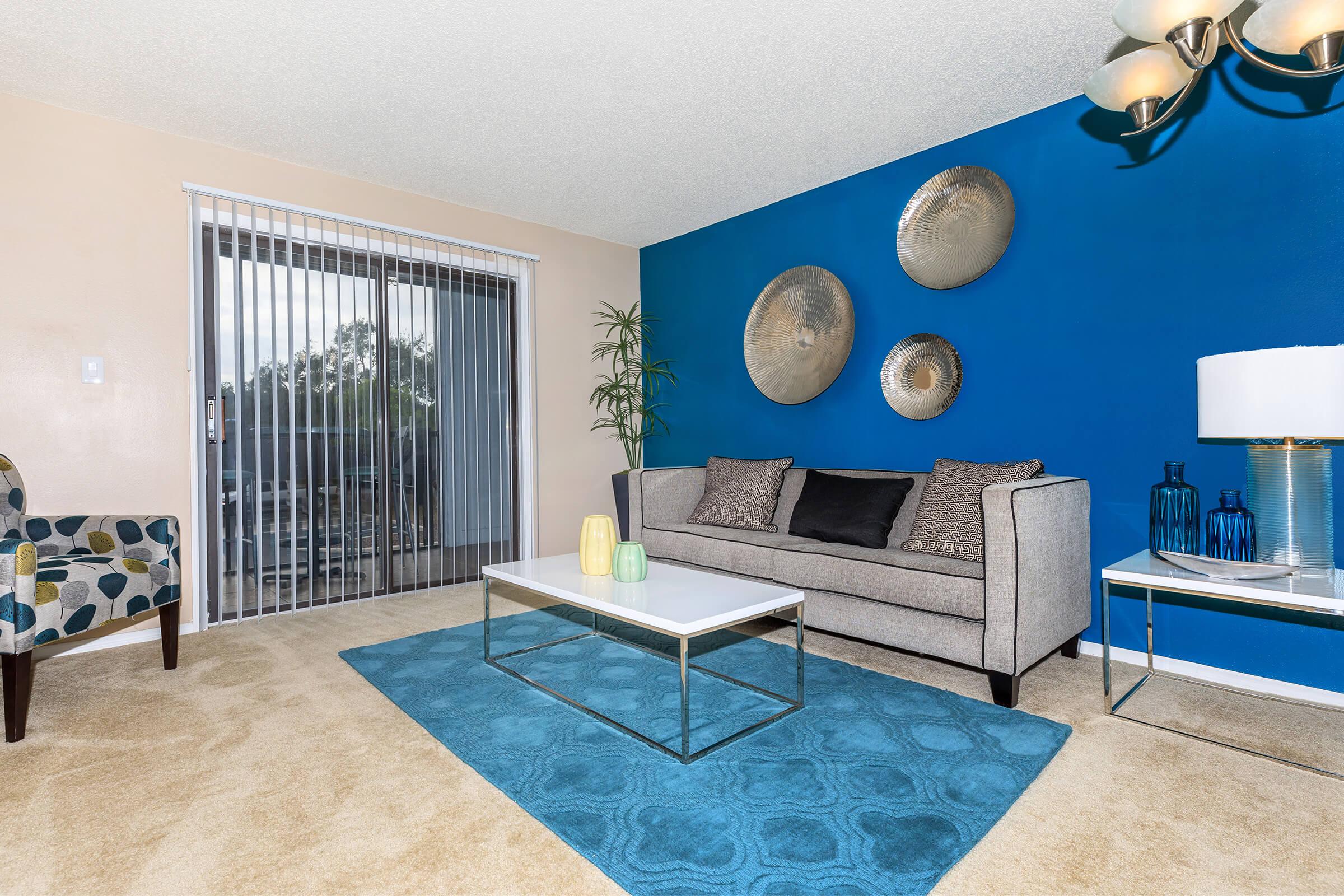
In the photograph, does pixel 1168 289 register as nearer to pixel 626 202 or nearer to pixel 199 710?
pixel 626 202

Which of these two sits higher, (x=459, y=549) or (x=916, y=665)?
(x=459, y=549)

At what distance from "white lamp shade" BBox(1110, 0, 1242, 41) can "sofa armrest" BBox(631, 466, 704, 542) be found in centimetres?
304

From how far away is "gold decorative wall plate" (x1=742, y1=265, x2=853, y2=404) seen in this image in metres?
4.08

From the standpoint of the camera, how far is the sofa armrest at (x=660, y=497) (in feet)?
13.6

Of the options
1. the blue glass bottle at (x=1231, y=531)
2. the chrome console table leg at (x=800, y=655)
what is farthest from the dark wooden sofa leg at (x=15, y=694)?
the blue glass bottle at (x=1231, y=531)

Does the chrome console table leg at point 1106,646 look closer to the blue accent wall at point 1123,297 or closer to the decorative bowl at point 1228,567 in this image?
the decorative bowl at point 1228,567

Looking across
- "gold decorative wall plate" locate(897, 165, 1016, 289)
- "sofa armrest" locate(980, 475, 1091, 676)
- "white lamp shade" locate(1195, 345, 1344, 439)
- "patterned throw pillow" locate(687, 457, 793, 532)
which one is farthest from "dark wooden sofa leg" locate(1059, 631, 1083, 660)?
"gold decorative wall plate" locate(897, 165, 1016, 289)

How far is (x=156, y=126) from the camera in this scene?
11.0ft

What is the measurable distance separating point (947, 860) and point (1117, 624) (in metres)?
2.01

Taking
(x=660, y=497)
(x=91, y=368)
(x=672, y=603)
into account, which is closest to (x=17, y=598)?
(x=91, y=368)

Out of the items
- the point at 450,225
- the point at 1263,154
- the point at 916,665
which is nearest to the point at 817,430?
the point at 916,665

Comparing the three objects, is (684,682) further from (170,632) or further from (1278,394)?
(170,632)

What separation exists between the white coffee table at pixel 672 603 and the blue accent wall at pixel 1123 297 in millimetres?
1685

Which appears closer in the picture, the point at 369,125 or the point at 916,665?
the point at 916,665
